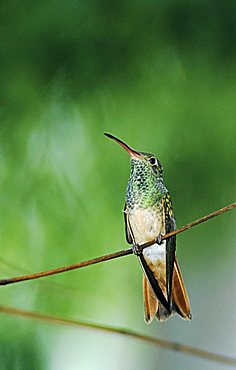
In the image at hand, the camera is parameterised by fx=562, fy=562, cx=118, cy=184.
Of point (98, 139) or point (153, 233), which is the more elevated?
point (98, 139)

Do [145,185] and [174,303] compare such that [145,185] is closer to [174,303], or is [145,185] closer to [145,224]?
[145,224]

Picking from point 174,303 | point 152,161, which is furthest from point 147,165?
point 174,303

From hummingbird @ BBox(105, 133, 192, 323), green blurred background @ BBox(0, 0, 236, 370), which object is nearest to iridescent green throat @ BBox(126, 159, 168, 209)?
hummingbird @ BBox(105, 133, 192, 323)

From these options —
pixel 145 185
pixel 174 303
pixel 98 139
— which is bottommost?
pixel 174 303

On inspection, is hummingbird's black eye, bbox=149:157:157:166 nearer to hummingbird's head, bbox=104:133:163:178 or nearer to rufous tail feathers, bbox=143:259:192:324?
hummingbird's head, bbox=104:133:163:178

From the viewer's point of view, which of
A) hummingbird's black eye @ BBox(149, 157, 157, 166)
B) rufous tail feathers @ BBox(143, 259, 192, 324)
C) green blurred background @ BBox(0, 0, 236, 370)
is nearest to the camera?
rufous tail feathers @ BBox(143, 259, 192, 324)

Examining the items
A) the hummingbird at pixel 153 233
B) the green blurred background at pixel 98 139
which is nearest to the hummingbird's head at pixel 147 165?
the hummingbird at pixel 153 233
